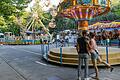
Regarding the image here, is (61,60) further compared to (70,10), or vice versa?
(70,10)

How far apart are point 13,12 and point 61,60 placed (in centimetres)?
384

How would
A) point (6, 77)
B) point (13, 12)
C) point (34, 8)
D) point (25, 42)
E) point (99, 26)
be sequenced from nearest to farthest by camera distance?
point (6, 77), point (13, 12), point (99, 26), point (25, 42), point (34, 8)

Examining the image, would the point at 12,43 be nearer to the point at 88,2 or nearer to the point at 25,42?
the point at 25,42

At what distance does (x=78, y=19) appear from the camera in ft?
68.6

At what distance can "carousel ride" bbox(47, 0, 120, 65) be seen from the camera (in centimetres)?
1403

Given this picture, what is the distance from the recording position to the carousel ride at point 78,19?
46.0ft

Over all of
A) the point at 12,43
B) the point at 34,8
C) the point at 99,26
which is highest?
the point at 34,8

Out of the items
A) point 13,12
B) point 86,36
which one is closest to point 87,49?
point 86,36

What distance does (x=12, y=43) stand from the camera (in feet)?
147

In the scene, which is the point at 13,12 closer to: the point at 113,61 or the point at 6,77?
the point at 6,77

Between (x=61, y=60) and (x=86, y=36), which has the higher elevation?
(x=86, y=36)

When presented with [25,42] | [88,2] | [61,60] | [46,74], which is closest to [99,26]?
[25,42]

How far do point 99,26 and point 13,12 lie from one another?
23029 millimetres

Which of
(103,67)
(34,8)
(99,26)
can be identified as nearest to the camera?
(103,67)
